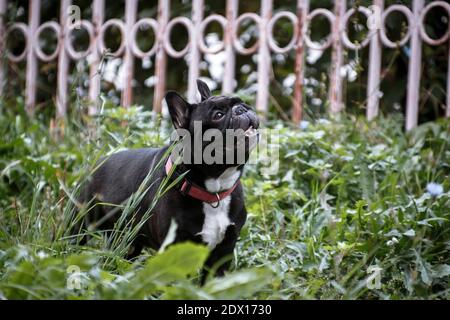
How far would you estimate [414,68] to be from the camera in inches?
171

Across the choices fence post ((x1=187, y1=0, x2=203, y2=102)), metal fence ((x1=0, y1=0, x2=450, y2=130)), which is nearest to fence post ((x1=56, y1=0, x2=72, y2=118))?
metal fence ((x1=0, y1=0, x2=450, y2=130))

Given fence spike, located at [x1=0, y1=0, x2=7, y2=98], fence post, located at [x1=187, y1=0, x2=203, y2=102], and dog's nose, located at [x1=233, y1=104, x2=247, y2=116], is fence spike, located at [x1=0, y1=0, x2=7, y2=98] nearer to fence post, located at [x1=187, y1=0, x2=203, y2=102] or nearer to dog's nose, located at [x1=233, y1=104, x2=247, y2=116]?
fence post, located at [x1=187, y1=0, x2=203, y2=102]

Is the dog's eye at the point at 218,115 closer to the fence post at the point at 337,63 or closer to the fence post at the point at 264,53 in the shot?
the fence post at the point at 337,63

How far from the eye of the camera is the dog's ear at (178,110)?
102 inches

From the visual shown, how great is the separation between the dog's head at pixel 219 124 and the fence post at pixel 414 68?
207 centimetres

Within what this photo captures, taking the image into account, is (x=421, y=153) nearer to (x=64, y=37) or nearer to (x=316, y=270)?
(x=316, y=270)

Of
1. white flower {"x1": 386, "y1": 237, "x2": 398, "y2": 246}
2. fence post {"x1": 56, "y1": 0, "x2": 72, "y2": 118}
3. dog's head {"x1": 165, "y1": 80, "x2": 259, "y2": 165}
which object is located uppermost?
fence post {"x1": 56, "y1": 0, "x2": 72, "y2": 118}

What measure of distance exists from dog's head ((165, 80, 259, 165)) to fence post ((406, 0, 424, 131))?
6.78 feet

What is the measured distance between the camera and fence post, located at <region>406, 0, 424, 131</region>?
4.33 m

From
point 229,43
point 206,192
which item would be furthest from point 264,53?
point 206,192

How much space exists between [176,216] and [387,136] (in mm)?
2127

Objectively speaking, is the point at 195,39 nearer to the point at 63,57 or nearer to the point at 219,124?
the point at 63,57

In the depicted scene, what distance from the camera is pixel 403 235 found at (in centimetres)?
253

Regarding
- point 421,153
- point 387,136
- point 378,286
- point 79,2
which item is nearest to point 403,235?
point 378,286
